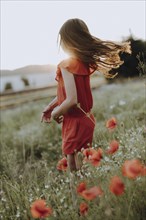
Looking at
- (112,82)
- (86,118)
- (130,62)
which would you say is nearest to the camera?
(86,118)

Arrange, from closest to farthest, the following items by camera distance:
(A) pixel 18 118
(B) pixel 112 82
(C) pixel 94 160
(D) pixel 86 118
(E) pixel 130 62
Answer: (C) pixel 94 160 < (D) pixel 86 118 < (A) pixel 18 118 < (E) pixel 130 62 < (B) pixel 112 82

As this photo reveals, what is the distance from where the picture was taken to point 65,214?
2.80 meters

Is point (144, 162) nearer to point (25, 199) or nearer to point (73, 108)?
point (73, 108)

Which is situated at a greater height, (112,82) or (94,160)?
(94,160)

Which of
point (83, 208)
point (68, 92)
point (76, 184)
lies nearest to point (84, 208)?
point (83, 208)

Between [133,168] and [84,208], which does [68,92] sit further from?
[133,168]

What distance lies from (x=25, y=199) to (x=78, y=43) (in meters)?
1.19

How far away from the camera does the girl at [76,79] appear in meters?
3.24

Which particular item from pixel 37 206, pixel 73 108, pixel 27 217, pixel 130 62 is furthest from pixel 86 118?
pixel 130 62

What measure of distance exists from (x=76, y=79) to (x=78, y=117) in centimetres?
29

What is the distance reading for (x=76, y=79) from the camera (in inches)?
130

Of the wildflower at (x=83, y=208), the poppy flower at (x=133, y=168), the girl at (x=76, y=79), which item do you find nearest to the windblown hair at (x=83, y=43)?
the girl at (x=76, y=79)

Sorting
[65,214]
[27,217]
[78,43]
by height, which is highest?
[78,43]

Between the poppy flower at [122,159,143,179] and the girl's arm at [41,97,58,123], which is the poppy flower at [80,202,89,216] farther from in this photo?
the girl's arm at [41,97,58,123]
